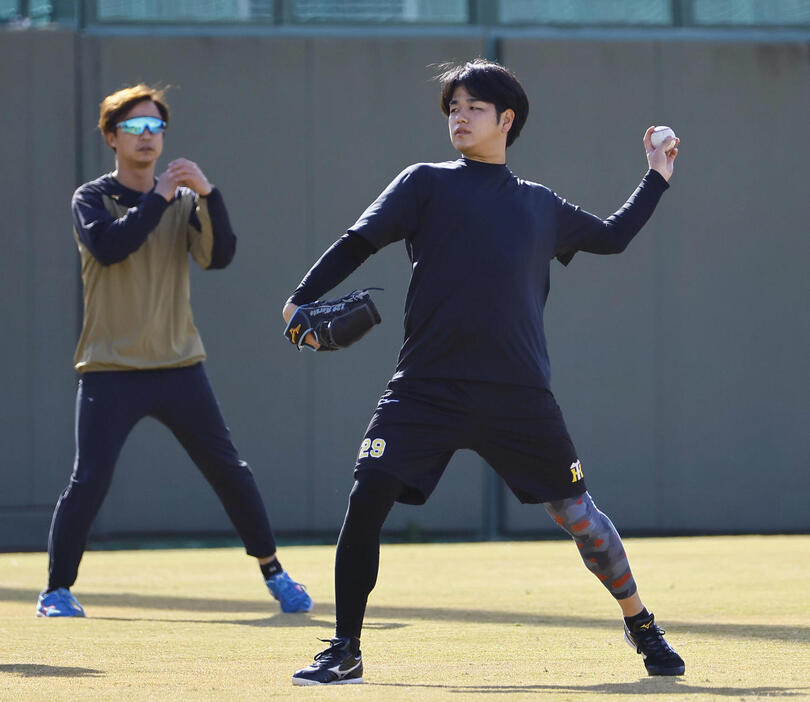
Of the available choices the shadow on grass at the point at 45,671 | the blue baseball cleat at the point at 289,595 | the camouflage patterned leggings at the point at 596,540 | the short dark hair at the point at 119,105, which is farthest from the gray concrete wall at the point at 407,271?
the camouflage patterned leggings at the point at 596,540

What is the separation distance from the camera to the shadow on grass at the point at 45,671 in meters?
4.58

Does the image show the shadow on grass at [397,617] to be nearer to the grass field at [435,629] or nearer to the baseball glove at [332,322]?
the grass field at [435,629]

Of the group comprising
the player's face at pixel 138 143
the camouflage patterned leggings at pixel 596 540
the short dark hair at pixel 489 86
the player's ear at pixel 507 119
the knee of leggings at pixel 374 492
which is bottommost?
the camouflage patterned leggings at pixel 596 540

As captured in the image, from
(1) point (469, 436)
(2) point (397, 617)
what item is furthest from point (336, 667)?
(2) point (397, 617)

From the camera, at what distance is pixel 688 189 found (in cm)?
1062

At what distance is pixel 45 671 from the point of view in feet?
15.3

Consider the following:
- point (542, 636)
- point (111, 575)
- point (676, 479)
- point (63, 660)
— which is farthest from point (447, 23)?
point (63, 660)

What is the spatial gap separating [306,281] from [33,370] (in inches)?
252

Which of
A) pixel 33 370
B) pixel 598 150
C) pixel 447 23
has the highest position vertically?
pixel 447 23

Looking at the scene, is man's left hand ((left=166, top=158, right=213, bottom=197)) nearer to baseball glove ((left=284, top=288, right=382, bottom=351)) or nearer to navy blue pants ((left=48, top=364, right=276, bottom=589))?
navy blue pants ((left=48, top=364, right=276, bottom=589))

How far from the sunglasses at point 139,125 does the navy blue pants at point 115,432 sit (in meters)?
1.02

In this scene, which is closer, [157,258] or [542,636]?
[542,636]

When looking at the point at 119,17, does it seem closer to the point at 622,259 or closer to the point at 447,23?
the point at 447,23

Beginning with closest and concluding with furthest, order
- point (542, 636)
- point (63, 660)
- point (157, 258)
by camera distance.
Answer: point (63, 660) < point (542, 636) < point (157, 258)
